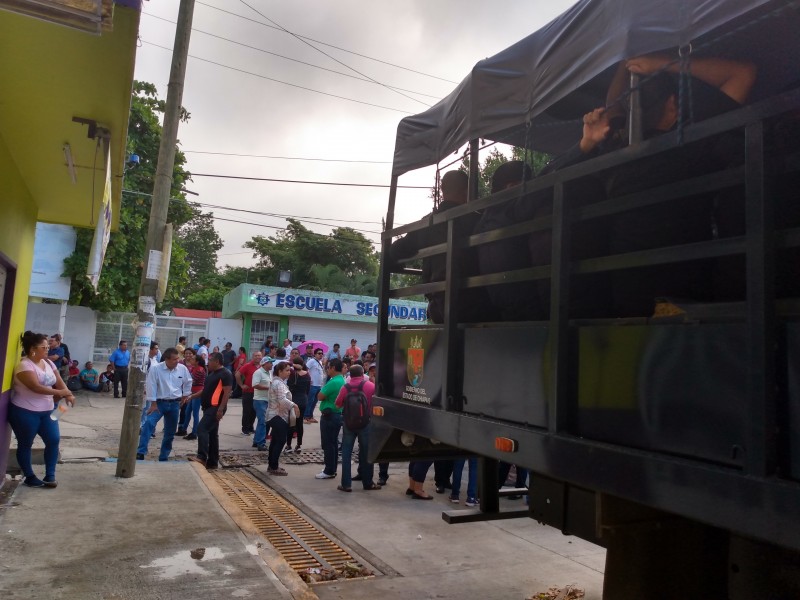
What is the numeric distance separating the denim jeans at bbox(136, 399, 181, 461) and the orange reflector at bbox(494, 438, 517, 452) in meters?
7.82

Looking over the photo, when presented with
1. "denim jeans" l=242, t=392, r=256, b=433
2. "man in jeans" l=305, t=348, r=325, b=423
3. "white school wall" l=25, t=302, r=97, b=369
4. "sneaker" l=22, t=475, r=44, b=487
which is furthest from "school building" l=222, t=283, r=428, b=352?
"sneaker" l=22, t=475, r=44, b=487

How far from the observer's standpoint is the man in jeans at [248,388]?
40.0 ft

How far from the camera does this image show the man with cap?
35.3 feet

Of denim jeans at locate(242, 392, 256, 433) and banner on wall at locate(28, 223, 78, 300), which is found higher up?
banner on wall at locate(28, 223, 78, 300)

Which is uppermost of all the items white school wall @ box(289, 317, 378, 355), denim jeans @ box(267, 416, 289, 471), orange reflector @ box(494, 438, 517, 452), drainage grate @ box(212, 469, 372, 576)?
white school wall @ box(289, 317, 378, 355)

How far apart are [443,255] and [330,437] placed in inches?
253

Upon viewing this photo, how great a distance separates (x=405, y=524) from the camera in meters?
7.13

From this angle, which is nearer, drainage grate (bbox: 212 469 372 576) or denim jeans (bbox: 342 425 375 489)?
drainage grate (bbox: 212 469 372 576)

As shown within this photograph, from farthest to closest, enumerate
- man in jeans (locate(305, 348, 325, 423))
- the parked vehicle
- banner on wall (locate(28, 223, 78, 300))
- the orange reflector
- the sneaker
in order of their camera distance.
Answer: banner on wall (locate(28, 223, 78, 300)) < man in jeans (locate(305, 348, 325, 423)) < the sneaker < the orange reflector < the parked vehicle

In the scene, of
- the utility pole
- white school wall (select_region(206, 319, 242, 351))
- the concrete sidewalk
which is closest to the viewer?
the concrete sidewalk

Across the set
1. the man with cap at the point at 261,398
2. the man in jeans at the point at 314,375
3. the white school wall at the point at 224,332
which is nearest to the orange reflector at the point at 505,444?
the man with cap at the point at 261,398

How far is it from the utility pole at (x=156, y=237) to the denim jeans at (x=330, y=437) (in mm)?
2673

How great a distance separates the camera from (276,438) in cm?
927

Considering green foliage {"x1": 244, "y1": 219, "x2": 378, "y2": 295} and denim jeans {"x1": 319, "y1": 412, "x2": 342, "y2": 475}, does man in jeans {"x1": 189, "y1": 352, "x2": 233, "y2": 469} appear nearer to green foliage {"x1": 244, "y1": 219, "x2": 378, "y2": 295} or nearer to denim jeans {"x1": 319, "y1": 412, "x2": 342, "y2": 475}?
denim jeans {"x1": 319, "y1": 412, "x2": 342, "y2": 475}
